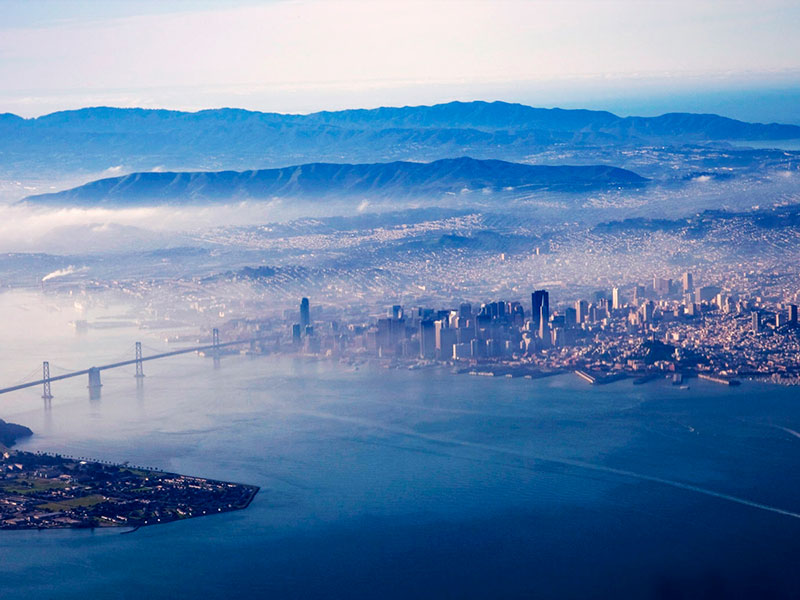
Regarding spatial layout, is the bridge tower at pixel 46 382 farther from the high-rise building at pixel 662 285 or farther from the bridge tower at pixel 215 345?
the high-rise building at pixel 662 285

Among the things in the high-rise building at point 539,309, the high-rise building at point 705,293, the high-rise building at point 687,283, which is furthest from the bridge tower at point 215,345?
the high-rise building at point 687,283

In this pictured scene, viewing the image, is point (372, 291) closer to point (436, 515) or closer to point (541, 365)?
point (541, 365)

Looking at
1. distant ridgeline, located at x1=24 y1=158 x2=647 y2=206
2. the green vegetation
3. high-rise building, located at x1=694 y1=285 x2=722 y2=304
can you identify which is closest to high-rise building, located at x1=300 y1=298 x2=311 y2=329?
high-rise building, located at x1=694 y1=285 x2=722 y2=304

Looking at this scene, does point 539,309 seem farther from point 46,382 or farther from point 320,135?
point 320,135

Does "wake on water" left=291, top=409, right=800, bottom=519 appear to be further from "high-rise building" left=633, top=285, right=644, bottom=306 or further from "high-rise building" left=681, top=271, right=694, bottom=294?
"high-rise building" left=681, top=271, right=694, bottom=294

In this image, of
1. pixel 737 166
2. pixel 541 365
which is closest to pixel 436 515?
pixel 541 365

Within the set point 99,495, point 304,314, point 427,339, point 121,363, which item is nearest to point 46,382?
point 121,363

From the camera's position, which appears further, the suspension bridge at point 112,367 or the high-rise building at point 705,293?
the high-rise building at point 705,293
